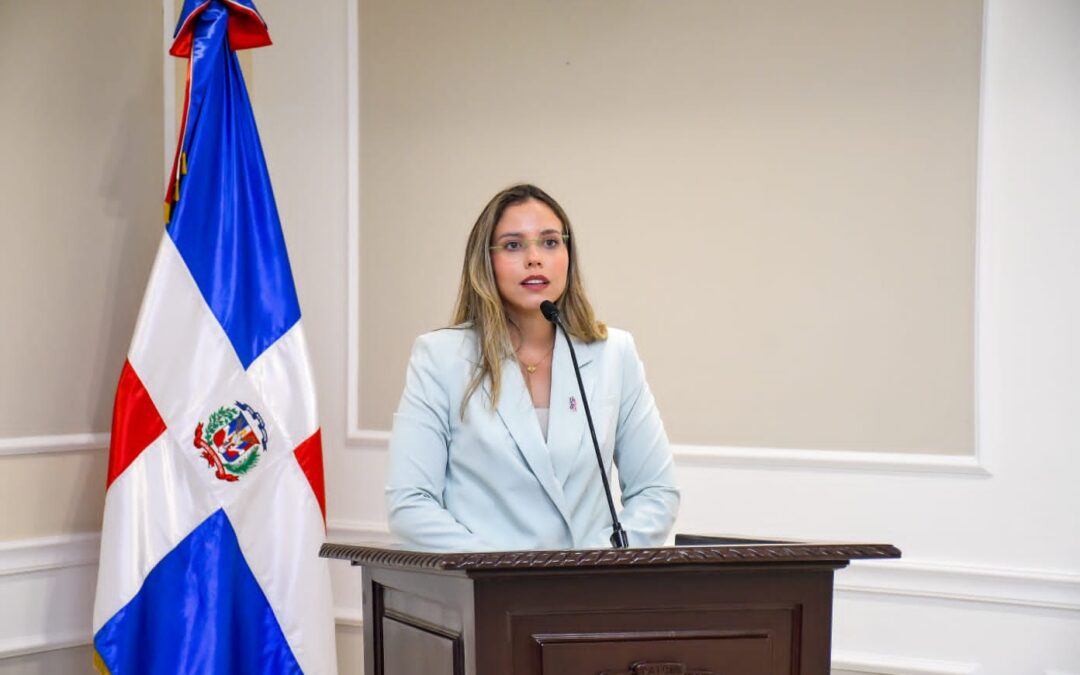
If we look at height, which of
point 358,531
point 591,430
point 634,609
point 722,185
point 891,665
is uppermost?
point 722,185

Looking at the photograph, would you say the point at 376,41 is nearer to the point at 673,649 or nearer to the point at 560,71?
the point at 560,71

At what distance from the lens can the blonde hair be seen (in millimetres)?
2074

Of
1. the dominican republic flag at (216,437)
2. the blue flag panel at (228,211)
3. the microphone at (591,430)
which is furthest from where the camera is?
the blue flag panel at (228,211)

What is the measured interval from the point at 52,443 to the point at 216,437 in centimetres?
46

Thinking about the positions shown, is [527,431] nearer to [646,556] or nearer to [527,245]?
[527,245]

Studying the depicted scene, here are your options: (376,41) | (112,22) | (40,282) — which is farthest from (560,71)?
(40,282)

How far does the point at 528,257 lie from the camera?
2.09 m

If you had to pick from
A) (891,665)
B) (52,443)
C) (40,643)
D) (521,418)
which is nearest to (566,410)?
(521,418)

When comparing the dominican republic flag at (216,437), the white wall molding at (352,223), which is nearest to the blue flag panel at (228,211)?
the dominican republic flag at (216,437)

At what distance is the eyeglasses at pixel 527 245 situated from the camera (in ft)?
6.92

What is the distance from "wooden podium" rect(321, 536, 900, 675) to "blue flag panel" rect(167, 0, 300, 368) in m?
1.65

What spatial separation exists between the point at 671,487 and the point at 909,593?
125 centimetres

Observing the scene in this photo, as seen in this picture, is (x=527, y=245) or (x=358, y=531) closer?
(x=527, y=245)

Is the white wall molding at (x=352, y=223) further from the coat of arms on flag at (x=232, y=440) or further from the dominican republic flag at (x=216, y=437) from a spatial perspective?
the coat of arms on flag at (x=232, y=440)
